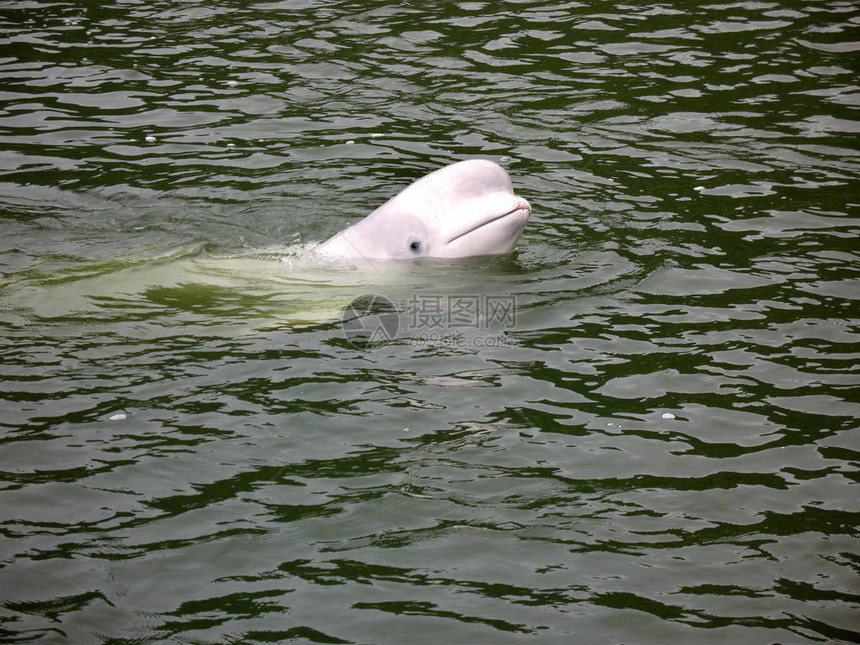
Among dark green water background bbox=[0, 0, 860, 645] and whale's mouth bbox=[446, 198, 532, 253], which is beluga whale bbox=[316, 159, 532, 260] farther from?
dark green water background bbox=[0, 0, 860, 645]

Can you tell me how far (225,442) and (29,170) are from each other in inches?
214

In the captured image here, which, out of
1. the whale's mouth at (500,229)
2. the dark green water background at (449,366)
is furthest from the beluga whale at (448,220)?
the dark green water background at (449,366)

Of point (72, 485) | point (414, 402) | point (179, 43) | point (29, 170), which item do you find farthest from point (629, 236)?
point (179, 43)

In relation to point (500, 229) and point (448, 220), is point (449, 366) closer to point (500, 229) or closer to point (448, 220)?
point (500, 229)

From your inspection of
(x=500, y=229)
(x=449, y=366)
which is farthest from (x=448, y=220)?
(x=449, y=366)

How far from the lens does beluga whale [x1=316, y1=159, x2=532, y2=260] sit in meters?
7.80

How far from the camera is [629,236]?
27.3ft

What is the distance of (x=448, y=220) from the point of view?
793cm

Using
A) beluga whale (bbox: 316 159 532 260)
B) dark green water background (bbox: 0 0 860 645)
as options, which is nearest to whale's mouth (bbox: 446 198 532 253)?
beluga whale (bbox: 316 159 532 260)

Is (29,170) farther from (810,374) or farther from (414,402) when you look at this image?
(810,374)

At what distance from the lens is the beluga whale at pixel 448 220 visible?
7805 mm

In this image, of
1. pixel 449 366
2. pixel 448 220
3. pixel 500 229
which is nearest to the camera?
pixel 449 366

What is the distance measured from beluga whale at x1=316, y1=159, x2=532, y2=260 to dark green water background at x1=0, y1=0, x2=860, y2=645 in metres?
0.23

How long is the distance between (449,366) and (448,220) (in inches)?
68.2
